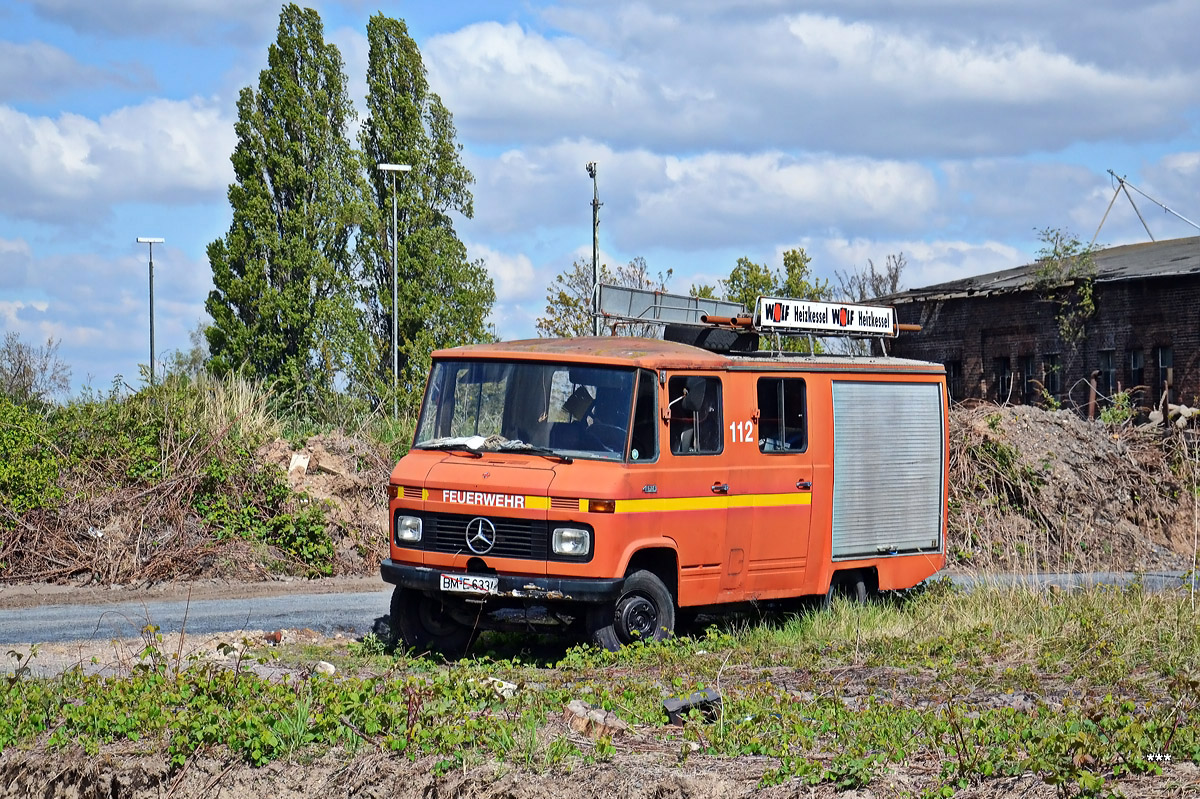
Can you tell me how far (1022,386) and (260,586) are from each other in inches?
1171

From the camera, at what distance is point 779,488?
37.2 feet

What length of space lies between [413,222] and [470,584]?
33.5 m

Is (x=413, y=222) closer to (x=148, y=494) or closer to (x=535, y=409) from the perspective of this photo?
(x=148, y=494)

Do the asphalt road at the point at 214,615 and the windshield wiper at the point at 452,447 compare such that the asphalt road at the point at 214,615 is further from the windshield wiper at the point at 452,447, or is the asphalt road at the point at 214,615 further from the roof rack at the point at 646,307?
the roof rack at the point at 646,307

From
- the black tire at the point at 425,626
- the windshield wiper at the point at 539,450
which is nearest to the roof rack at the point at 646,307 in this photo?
the windshield wiper at the point at 539,450

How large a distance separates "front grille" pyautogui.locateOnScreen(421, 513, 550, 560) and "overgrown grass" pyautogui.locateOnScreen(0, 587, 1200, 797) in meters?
0.82

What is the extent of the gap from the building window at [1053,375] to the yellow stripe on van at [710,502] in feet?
97.7

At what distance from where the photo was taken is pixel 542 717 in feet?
23.8

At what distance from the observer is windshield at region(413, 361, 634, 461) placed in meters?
10.2

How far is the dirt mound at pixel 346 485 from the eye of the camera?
1808cm

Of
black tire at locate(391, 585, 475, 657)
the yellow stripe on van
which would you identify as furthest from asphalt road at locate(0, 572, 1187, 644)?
the yellow stripe on van

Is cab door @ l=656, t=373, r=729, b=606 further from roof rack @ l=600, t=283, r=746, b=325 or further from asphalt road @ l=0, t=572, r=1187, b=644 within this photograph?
asphalt road @ l=0, t=572, r=1187, b=644

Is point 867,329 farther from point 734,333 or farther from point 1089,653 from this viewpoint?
point 1089,653

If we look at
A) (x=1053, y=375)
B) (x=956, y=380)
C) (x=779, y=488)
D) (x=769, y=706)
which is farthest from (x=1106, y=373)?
(x=769, y=706)
